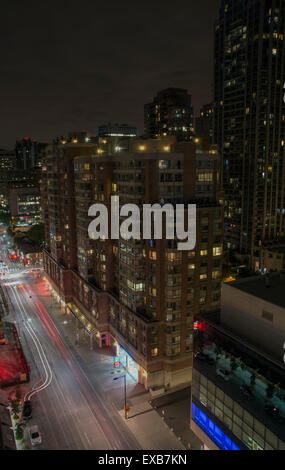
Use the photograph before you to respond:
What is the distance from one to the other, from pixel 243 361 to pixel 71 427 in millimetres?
30442

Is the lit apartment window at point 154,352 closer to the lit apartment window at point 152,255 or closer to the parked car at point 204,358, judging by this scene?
the lit apartment window at point 152,255

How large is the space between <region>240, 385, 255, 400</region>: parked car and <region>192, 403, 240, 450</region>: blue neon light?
562 cm

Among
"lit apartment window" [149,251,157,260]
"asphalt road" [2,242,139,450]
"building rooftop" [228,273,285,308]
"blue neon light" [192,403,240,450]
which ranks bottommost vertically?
"asphalt road" [2,242,139,450]

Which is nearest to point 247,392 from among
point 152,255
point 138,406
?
point 138,406

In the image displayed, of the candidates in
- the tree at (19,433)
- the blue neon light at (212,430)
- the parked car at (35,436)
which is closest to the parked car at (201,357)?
the blue neon light at (212,430)

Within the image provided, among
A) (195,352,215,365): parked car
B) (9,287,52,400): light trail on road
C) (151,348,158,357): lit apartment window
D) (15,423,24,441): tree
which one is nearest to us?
(195,352,215,365): parked car

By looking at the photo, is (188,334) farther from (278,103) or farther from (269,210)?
(278,103)

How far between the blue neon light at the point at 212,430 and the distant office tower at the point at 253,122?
90383mm

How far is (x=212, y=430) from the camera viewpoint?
38.2 m

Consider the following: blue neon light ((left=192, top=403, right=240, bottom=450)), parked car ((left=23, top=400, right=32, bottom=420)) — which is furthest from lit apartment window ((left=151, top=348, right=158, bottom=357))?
parked car ((left=23, top=400, right=32, bottom=420))

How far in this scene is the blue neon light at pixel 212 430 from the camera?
35625 millimetres

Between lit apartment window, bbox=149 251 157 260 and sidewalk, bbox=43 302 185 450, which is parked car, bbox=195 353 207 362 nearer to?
sidewalk, bbox=43 302 185 450

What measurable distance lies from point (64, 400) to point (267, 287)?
39.0m

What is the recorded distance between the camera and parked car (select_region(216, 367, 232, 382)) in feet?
118
